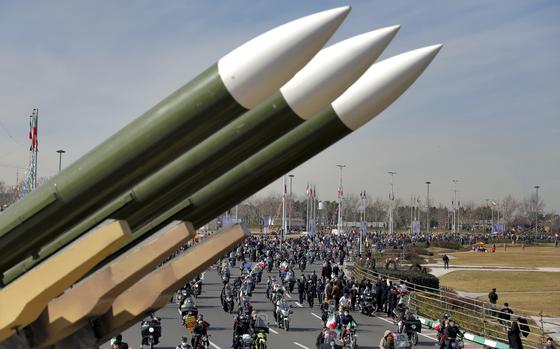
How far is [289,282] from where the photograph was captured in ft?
89.7

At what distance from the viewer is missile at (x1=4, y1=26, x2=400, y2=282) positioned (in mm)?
7910

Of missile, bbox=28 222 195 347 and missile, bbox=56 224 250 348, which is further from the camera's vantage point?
missile, bbox=56 224 250 348

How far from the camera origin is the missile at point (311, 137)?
852 centimetres

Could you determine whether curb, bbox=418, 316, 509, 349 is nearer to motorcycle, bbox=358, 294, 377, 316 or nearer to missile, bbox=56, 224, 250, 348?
motorcycle, bbox=358, 294, 377, 316

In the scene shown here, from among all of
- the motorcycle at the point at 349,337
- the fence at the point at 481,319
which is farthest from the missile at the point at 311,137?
the fence at the point at 481,319

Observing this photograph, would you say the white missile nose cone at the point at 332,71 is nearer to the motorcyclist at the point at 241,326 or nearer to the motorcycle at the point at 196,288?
the motorcyclist at the point at 241,326

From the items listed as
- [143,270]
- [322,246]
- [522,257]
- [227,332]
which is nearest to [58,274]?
[143,270]

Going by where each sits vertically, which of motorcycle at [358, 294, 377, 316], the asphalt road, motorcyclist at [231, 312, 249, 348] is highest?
motorcyclist at [231, 312, 249, 348]

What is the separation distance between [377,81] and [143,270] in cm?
381

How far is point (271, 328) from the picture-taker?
65.3 ft

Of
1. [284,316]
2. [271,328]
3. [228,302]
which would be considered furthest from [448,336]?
[228,302]

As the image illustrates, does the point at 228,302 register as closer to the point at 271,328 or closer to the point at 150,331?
the point at 271,328

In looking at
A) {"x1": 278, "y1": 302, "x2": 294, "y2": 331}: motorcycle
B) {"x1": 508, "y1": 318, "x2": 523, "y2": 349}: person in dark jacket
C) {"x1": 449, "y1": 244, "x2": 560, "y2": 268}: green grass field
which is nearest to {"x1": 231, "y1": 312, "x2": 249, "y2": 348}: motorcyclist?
{"x1": 278, "y1": 302, "x2": 294, "y2": 331}: motorcycle

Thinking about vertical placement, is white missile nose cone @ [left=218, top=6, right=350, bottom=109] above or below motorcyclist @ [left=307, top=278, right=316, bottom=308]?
above
